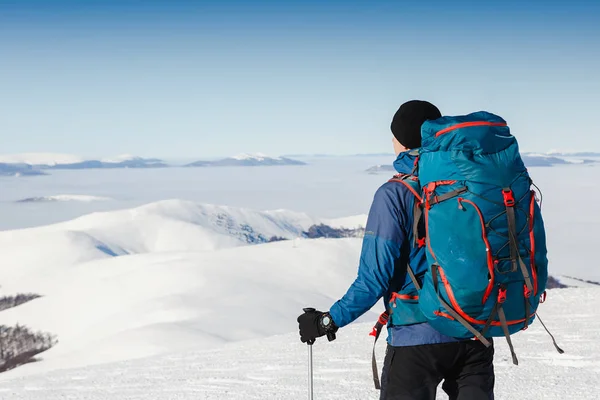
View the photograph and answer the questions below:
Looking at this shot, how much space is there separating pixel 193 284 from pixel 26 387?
83.5 metres

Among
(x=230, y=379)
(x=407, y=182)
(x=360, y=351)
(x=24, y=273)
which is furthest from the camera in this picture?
(x=24, y=273)

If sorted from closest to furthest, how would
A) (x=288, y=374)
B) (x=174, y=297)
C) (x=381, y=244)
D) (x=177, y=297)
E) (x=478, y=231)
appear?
(x=478, y=231) → (x=381, y=244) → (x=288, y=374) → (x=177, y=297) → (x=174, y=297)

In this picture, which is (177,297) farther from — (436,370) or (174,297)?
(436,370)

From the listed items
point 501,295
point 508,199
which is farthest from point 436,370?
point 508,199

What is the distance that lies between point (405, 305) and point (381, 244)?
1.12 feet

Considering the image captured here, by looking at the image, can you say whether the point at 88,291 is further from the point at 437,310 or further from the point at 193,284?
the point at 437,310

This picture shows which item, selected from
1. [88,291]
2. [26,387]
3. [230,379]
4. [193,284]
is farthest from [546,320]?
[88,291]

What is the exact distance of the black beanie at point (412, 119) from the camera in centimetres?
319

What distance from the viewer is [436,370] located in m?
3.12

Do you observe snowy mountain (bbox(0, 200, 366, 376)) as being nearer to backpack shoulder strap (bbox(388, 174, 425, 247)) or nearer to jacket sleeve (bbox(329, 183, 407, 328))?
jacket sleeve (bbox(329, 183, 407, 328))

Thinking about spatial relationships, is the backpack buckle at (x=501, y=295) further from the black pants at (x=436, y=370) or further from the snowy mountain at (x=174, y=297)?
the snowy mountain at (x=174, y=297)

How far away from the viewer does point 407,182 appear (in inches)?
120

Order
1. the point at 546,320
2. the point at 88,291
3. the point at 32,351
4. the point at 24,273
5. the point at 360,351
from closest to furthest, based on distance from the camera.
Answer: the point at 360,351
the point at 546,320
the point at 32,351
the point at 88,291
the point at 24,273

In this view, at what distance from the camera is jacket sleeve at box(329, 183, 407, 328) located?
118 inches
